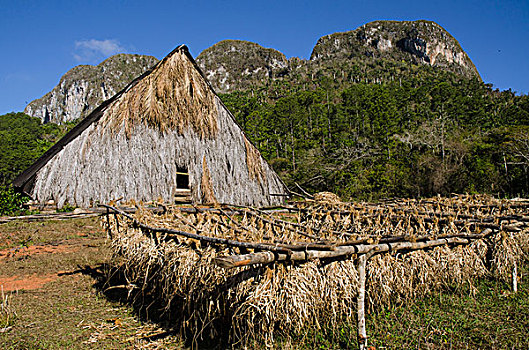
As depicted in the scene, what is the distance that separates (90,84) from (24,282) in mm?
134581

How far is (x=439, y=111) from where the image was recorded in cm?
3819

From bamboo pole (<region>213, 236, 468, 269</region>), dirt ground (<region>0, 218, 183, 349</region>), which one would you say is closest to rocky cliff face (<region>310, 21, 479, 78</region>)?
dirt ground (<region>0, 218, 183, 349</region>)

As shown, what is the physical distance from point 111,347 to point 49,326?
3.58ft

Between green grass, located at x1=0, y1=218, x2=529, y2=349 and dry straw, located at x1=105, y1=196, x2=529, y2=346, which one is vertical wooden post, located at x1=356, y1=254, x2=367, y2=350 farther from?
green grass, located at x1=0, y1=218, x2=529, y2=349

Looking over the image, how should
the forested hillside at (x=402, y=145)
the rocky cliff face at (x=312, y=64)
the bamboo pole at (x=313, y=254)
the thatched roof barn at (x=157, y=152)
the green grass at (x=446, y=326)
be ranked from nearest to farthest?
the bamboo pole at (x=313, y=254) → the green grass at (x=446, y=326) → the thatched roof barn at (x=157, y=152) → the forested hillside at (x=402, y=145) → the rocky cliff face at (x=312, y=64)

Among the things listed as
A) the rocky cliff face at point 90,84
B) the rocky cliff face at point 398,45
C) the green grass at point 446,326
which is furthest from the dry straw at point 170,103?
the rocky cliff face at point 90,84

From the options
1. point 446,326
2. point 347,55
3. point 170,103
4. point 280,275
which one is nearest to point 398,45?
point 347,55

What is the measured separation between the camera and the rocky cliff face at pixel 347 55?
9044 centimetres

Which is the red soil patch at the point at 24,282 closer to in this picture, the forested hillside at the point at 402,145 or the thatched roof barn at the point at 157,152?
the thatched roof barn at the point at 157,152

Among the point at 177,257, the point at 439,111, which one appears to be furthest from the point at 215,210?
the point at 439,111

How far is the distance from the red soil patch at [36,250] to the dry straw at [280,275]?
3.69m

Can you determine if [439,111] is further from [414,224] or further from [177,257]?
[177,257]

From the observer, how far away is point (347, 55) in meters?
95.6

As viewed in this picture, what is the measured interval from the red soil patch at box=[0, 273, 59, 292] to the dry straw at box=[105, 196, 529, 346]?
1.85m
